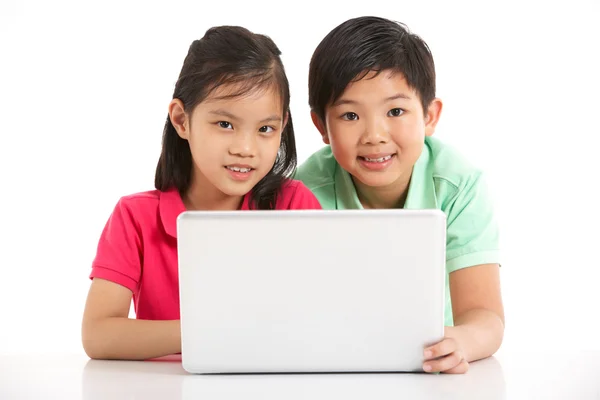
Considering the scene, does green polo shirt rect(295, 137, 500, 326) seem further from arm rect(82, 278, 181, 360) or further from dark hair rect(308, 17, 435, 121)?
arm rect(82, 278, 181, 360)

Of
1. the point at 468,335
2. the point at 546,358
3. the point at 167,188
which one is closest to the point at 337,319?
the point at 468,335

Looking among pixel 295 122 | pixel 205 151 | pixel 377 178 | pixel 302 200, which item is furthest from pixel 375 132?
pixel 295 122

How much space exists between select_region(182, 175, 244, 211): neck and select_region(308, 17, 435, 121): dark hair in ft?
0.94

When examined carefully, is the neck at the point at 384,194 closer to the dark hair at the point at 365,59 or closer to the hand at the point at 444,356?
the dark hair at the point at 365,59

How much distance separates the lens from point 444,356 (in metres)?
1.17

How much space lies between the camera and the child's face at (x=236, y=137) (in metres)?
1.58

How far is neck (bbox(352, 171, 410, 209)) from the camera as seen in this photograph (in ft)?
6.26

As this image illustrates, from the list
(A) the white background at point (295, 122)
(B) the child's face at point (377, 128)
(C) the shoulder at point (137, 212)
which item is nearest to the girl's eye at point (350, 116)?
(B) the child's face at point (377, 128)

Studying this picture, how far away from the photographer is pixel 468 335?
4.47 ft

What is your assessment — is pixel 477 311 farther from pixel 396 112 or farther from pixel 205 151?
pixel 205 151

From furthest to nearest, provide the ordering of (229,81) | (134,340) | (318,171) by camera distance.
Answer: (318,171) → (229,81) → (134,340)

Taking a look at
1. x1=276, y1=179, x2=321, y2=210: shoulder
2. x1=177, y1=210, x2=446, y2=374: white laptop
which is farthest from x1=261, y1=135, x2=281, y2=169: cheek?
x1=177, y1=210, x2=446, y2=374: white laptop

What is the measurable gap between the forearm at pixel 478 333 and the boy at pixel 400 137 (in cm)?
3

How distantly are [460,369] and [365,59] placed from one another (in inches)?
30.1
